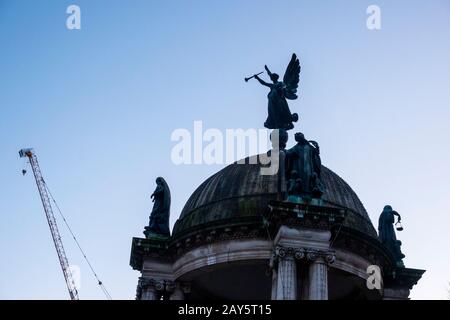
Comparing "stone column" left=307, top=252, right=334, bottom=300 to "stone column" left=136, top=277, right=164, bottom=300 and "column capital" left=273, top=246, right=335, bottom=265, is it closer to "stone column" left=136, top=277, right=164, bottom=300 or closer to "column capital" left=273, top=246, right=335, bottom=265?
"column capital" left=273, top=246, right=335, bottom=265

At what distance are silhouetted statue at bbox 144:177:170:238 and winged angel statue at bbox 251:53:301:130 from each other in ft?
21.4

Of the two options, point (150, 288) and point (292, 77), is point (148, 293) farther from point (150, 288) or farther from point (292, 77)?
point (292, 77)

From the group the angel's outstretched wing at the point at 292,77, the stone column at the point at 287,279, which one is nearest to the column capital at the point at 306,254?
the stone column at the point at 287,279

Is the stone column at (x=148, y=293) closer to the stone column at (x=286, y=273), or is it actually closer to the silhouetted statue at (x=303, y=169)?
the stone column at (x=286, y=273)

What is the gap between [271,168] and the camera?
119 feet

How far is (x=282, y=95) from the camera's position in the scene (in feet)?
117

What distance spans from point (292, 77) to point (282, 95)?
62.2 inches

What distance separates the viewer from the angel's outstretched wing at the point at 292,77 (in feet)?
119

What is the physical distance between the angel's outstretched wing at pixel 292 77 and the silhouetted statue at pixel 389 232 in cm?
769

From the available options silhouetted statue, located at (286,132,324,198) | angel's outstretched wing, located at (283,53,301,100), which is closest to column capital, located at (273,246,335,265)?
silhouetted statue, located at (286,132,324,198)

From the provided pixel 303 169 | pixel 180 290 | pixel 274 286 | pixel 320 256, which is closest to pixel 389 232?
pixel 303 169
